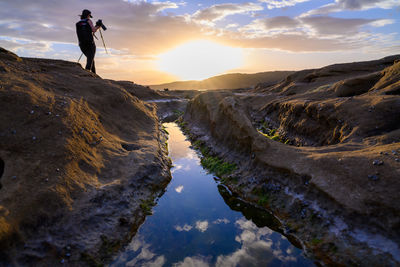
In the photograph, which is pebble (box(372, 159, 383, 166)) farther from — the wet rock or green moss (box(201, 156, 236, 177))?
green moss (box(201, 156, 236, 177))

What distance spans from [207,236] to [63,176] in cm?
488

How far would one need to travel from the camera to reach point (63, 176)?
736cm

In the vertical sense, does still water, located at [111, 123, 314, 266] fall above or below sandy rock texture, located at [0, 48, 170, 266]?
below

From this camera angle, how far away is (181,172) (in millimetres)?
12602

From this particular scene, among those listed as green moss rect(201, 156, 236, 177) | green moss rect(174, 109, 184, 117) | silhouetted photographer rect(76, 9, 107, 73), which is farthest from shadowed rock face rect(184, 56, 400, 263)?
green moss rect(174, 109, 184, 117)

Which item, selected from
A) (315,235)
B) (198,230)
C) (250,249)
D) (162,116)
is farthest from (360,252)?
(162,116)

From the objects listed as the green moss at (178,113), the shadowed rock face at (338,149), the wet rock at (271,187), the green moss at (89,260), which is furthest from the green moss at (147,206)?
the green moss at (178,113)

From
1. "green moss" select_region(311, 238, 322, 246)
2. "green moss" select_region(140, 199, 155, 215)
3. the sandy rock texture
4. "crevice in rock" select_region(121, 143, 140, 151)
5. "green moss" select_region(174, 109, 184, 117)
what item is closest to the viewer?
the sandy rock texture

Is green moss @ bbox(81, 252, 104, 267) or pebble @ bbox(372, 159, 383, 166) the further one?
pebble @ bbox(372, 159, 383, 166)

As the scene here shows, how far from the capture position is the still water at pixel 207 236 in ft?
20.8

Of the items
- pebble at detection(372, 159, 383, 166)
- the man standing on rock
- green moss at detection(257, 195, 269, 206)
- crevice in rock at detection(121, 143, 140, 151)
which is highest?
the man standing on rock

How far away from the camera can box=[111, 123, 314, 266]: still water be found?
20.8 ft

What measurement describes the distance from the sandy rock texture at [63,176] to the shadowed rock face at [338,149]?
466 cm

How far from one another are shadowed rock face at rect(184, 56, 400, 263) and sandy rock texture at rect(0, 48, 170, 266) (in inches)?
183
